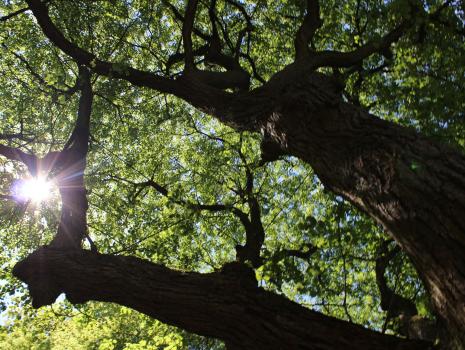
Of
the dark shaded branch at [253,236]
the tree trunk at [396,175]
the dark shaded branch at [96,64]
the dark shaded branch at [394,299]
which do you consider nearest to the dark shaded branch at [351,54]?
the tree trunk at [396,175]

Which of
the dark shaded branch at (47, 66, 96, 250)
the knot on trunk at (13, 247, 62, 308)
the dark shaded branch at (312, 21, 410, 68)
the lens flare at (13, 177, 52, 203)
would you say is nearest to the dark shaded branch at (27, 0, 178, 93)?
the dark shaded branch at (47, 66, 96, 250)

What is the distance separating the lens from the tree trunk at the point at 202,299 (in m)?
3.57

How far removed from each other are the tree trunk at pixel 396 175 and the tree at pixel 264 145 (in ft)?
0.05

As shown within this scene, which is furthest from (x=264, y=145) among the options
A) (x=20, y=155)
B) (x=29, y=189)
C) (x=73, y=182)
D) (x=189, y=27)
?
(x=29, y=189)

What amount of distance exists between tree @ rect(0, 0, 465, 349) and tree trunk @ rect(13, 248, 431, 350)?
16 millimetres

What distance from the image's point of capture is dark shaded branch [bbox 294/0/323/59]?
7.15 metres

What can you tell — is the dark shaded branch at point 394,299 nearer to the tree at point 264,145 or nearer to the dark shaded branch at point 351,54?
the tree at point 264,145

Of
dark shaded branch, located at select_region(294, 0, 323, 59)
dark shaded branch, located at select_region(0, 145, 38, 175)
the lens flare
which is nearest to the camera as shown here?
dark shaded branch, located at select_region(294, 0, 323, 59)

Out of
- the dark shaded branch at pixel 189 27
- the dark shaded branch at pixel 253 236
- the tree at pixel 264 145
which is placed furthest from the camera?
the dark shaded branch at pixel 253 236

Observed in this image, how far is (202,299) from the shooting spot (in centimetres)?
425

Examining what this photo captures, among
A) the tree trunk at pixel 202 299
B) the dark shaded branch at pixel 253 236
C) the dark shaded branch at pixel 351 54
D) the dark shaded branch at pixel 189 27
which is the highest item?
the dark shaded branch at pixel 189 27

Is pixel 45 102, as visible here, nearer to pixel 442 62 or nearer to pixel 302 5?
pixel 302 5

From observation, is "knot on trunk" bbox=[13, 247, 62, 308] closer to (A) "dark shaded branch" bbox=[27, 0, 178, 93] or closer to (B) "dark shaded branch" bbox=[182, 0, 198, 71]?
(A) "dark shaded branch" bbox=[27, 0, 178, 93]

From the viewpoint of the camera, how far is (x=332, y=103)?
4.83 metres
